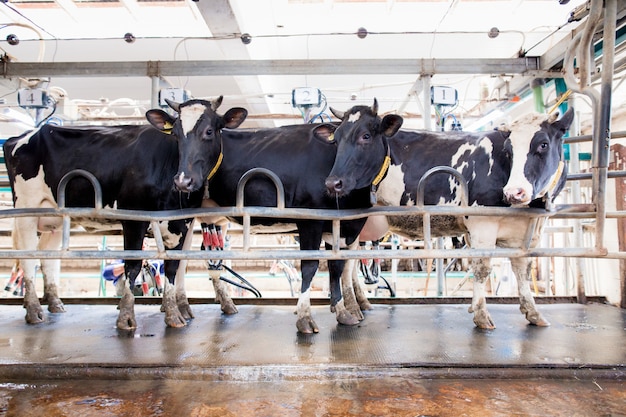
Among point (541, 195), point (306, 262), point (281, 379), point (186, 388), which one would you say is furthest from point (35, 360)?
point (541, 195)

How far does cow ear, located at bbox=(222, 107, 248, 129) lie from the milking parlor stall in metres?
0.01

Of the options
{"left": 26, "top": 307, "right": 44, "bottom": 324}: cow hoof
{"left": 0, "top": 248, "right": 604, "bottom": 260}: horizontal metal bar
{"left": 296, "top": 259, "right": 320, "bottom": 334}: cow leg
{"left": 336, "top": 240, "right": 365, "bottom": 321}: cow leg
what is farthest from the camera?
{"left": 336, "top": 240, "right": 365, "bottom": 321}: cow leg

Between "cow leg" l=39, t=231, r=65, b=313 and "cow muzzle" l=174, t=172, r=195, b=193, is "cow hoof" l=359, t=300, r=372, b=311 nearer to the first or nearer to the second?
"cow muzzle" l=174, t=172, r=195, b=193

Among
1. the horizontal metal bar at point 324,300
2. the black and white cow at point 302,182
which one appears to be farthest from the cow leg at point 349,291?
the horizontal metal bar at point 324,300

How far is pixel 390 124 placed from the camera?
375 centimetres

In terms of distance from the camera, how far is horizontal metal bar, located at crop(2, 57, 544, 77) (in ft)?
18.3

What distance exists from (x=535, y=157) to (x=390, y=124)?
1146 millimetres

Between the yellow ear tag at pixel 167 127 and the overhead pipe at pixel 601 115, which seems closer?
the overhead pipe at pixel 601 115

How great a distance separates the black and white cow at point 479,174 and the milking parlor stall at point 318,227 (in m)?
0.02

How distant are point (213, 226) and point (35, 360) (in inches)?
95.3

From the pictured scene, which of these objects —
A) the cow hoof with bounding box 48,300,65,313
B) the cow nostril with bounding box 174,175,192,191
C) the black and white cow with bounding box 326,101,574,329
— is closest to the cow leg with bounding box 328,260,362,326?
the black and white cow with bounding box 326,101,574,329

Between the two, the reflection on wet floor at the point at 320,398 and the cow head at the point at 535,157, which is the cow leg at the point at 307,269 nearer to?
the reflection on wet floor at the point at 320,398

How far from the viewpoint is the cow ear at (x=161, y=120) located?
154 inches

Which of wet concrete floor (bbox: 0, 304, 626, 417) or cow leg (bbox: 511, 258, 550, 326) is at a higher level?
cow leg (bbox: 511, 258, 550, 326)
